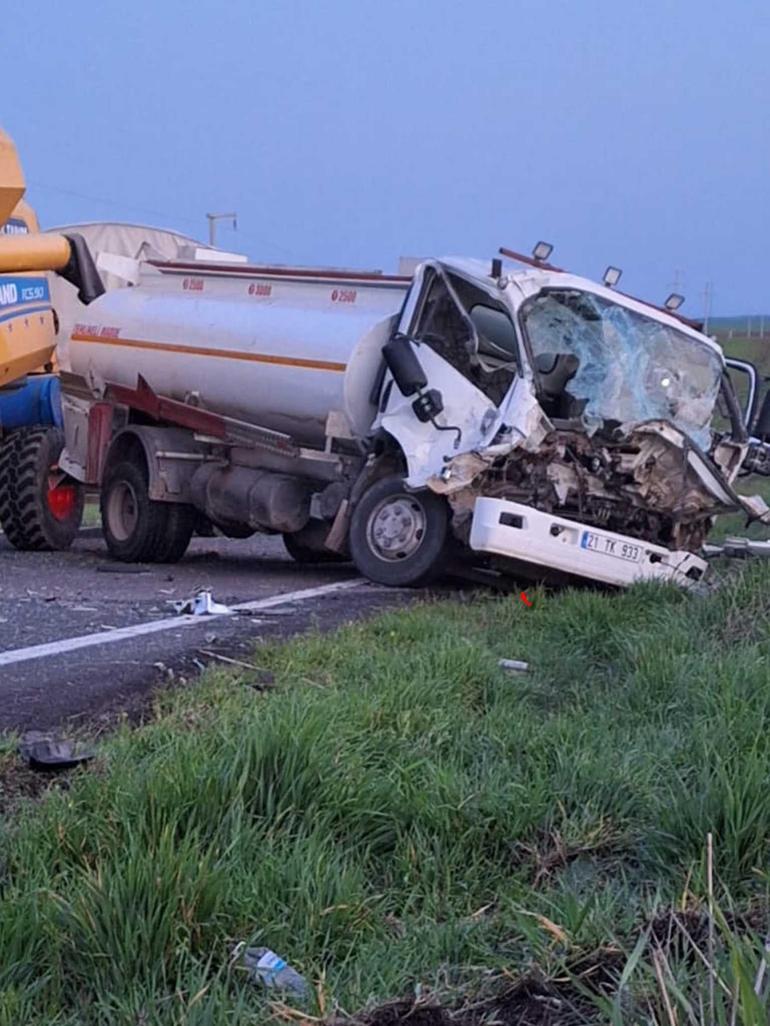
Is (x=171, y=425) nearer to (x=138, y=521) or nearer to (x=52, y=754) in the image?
(x=138, y=521)

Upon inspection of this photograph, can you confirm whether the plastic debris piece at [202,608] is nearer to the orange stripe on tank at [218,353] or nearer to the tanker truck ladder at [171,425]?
the tanker truck ladder at [171,425]

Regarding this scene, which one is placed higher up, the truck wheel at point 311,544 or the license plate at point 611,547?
the license plate at point 611,547

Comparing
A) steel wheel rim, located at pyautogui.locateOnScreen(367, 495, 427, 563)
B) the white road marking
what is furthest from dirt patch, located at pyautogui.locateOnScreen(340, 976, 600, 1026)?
steel wheel rim, located at pyautogui.locateOnScreen(367, 495, 427, 563)

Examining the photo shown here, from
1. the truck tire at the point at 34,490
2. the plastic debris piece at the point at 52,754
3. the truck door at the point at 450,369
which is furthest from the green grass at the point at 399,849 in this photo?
the truck tire at the point at 34,490

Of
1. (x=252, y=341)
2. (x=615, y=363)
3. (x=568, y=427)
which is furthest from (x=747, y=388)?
(x=252, y=341)

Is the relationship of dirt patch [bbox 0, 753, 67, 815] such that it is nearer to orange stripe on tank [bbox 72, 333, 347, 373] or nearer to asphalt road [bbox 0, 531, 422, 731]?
asphalt road [bbox 0, 531, 422, 731]

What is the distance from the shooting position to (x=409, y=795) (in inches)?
175

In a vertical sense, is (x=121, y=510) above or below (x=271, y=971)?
below

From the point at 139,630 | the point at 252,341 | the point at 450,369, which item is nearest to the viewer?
the point at 139,630

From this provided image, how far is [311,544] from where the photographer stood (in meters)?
12.7

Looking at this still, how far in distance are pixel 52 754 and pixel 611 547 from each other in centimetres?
572

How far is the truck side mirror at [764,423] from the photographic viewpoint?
37.0 feet

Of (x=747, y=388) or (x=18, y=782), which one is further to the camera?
(x=747, y=388)

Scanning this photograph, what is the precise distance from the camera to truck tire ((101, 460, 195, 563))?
13047 millimetres
